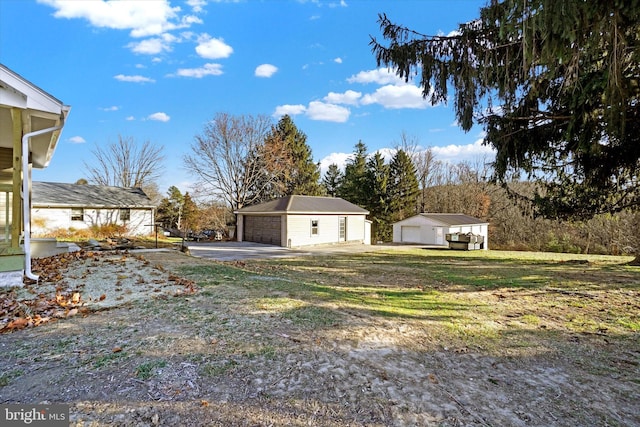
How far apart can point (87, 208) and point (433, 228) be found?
25289 mm

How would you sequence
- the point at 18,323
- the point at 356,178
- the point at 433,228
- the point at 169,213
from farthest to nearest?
the point at 169,213 → the point at 356,178 → the point at 433,228 → the point at 18,323

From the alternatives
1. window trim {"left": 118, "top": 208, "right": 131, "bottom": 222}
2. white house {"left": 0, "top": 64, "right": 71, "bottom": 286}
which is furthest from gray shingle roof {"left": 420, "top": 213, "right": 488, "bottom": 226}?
white house {"left": 0, "top": 64, "right": 71, "bottom": 286}

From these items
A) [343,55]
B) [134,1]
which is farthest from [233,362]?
[343,55]

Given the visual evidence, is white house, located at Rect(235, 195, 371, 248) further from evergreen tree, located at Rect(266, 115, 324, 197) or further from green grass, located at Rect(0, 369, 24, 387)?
green grass, located at Rect(0, 369, 24, 387)

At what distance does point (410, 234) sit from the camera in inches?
1119

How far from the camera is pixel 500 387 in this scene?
2.83 meters

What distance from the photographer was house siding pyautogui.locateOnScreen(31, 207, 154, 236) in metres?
19.5

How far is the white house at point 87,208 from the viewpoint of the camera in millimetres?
19839

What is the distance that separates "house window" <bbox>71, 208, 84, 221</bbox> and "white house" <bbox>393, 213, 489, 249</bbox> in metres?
24.0

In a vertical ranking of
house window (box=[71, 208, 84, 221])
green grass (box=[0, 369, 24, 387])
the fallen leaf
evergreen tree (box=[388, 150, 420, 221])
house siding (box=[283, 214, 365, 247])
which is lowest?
green grass (box=[0, 369, 24, 387])

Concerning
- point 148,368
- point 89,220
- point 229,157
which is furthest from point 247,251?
point 148,368

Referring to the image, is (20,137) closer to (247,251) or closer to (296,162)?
(247,251)

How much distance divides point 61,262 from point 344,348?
7.08 meters

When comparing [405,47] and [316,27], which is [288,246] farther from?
[405,47]
